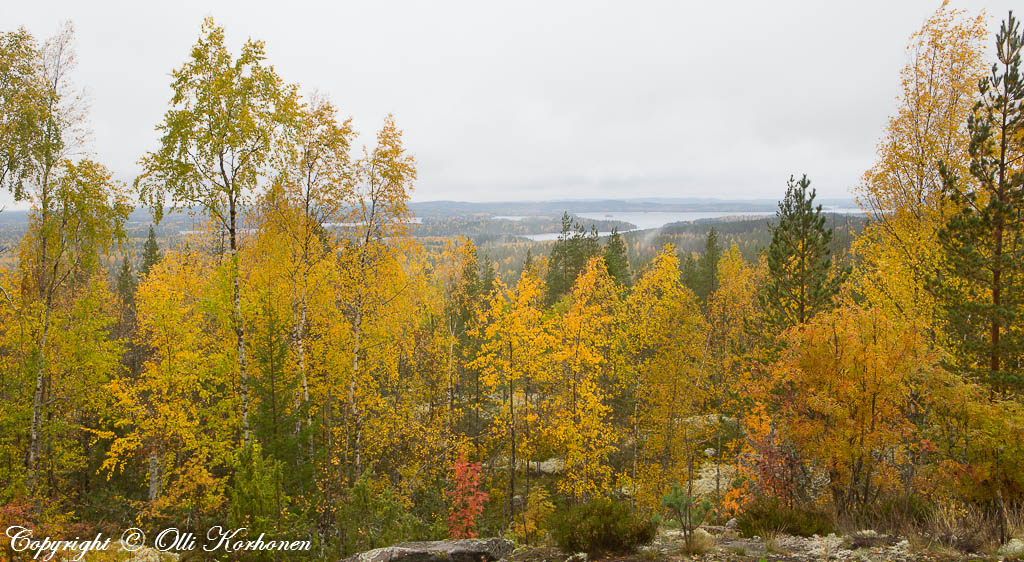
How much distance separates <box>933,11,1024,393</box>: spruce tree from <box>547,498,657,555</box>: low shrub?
8.84 m

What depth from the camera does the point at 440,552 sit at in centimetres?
710

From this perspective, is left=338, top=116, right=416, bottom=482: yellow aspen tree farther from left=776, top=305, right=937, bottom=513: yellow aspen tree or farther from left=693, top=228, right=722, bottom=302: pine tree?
left=693, top=228, right=722, bottom=302: pine tree

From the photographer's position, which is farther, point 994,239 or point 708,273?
point 708,273

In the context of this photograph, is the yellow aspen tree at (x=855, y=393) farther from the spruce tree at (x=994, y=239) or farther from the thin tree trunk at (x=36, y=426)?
the thin tree trunk at (x=36, y=426)

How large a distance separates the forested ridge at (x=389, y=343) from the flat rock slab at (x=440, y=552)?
1174mm

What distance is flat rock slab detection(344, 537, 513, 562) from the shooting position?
705 centimetres

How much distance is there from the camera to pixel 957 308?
10422 mm

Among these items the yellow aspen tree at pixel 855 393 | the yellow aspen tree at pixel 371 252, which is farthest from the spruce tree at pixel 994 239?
the yellow aspen tree at pixel 371 252

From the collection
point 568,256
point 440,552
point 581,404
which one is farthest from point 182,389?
point 568,256

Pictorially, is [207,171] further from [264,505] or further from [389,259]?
[264,505]

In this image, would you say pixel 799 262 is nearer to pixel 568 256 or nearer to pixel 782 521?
pixel 782 521

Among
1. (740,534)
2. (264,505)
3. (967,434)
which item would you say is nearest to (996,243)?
(967,434)

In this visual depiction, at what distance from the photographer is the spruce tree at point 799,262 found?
15.8m

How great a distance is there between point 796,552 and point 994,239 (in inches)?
368
